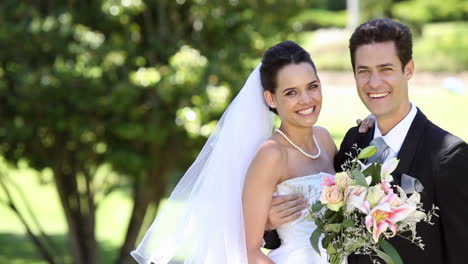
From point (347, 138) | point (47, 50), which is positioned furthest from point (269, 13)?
point (347, 138)

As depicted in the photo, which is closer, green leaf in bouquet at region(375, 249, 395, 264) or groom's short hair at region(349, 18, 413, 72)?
green leaf in bouquet at region(375, 249, 395, 264)

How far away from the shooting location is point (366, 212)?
2.97m

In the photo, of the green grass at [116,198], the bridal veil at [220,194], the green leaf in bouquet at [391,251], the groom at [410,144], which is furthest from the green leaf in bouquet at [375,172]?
the green grass at [116,198]

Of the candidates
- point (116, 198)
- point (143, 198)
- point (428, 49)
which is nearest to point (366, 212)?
point (143, 198)

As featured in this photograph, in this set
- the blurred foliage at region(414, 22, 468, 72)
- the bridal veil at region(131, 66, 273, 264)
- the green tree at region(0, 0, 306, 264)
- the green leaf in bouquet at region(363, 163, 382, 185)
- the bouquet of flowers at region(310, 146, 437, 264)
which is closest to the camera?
the bouquet of flowers at region(310, 146, 437, 264)

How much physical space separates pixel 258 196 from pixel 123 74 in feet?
12.8

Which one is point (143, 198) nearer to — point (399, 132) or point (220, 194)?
point (220, 194)

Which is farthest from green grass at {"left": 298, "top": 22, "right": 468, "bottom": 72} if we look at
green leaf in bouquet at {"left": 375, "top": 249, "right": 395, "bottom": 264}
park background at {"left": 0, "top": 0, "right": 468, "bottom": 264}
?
green leaf in bouquet at {"left": 375, "top": 249, "right": 395, "bottom": 264}

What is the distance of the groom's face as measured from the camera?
Result: 326cm

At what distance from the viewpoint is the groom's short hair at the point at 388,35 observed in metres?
3.26

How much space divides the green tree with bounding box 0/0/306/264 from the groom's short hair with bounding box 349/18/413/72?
343cm

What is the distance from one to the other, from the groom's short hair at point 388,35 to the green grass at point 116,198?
1028cm

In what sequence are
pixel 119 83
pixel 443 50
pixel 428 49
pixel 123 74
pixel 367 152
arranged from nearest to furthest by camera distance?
pixel 367 152
pixel 119 83
pixel 123 74
pixel 443 50
pixel 428 49

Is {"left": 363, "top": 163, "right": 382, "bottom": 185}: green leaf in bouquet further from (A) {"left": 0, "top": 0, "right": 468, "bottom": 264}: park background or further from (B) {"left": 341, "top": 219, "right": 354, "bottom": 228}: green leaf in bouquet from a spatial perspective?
(A) {"left": 0, "top": 0, "right": 468, "bottom": 264}: park background
